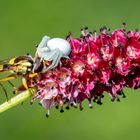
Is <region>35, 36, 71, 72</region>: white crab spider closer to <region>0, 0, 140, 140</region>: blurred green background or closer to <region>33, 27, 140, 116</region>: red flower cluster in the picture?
<region>33, 27, 140, 116</region>: red flower cluster

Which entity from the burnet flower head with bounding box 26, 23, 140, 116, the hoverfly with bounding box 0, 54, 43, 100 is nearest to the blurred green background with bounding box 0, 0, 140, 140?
the hoverfly with bounding box 0, 54, 43, 100

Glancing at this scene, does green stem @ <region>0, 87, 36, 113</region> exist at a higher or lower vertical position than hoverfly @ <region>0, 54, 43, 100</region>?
lower

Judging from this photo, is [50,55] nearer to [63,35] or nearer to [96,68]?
[96,68]

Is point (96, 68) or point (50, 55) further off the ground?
point (50, 55)

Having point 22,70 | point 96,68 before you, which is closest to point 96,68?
point 96,68

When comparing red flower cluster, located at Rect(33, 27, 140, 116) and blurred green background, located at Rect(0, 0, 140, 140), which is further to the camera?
blurred green background, located at Rect(0, 0, 140, 140)
